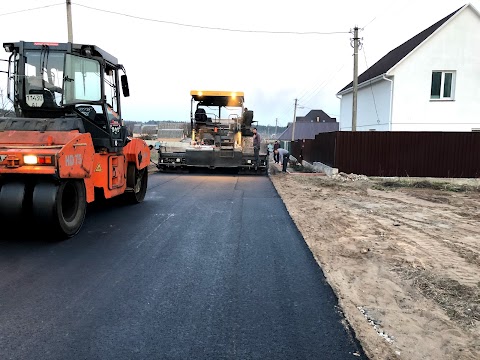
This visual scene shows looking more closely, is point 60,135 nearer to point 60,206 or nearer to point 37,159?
point 37,159

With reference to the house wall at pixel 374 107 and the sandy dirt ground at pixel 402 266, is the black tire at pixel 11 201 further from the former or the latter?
the house wall at pixel 374 107

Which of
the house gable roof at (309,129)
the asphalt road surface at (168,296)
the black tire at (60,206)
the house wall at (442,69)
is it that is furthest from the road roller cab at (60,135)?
the house gable roof at (309,129)

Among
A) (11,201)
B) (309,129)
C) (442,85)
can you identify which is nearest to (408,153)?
(442,85)

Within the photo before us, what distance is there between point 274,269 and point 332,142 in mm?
12539

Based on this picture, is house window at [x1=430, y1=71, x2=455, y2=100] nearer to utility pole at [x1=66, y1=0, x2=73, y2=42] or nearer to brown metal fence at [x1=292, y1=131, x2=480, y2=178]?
brown metal fence at [x1=292, y1=131, x2=480, y2=178]

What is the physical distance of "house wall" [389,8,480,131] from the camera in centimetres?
2072

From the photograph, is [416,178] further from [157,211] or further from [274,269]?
[274,269]

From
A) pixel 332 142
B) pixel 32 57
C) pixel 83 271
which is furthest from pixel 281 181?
pixel 83 271

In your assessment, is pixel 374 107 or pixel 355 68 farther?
pixel 374 107

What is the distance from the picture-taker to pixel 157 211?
28.8 ft

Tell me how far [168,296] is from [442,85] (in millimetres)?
21348

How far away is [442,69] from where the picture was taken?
20953 mm

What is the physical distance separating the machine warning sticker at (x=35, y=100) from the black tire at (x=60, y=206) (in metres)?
1.59

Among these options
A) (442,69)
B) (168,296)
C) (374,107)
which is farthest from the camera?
(374,107)
